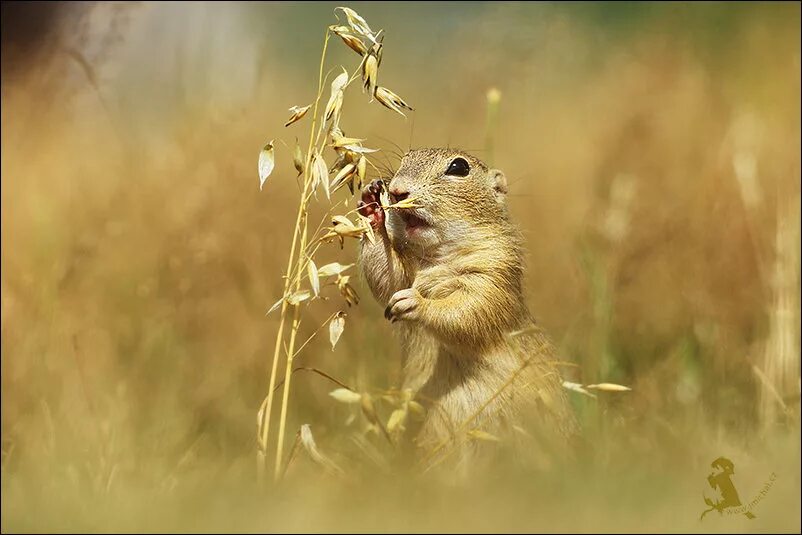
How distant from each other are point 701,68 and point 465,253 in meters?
3.87

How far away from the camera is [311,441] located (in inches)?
95.9

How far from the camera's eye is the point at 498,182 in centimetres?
383

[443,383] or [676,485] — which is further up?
[443,383]

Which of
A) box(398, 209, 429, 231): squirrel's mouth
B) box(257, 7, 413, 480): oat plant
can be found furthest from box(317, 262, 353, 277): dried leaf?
box(398, 209, 429, 231): squirrel's mouth

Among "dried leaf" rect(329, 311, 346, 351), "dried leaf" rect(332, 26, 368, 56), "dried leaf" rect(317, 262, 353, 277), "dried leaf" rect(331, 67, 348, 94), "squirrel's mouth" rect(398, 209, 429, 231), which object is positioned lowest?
"dried leaf" rect(329, 311, 346, 351)

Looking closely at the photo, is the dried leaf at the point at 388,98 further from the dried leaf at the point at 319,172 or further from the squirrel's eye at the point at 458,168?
the squirrel's eye at the point at 458,168

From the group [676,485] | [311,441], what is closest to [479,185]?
[311,441]

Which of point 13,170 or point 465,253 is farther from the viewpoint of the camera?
point 13,170

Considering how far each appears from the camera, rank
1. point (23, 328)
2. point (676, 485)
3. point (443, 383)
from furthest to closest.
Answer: point (23, 328) → point (443, 383) → point (676, 485)

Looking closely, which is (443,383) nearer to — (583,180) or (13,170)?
(583,180)

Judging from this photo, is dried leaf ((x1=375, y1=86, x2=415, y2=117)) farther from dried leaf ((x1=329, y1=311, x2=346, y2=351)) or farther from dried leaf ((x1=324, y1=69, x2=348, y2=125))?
dried leaf ((x1=329, y1=311, x2=346, y2=351))

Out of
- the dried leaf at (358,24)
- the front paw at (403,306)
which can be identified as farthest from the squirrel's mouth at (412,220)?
the dried leaf at (358,24)

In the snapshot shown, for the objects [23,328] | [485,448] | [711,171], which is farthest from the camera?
[711,171]

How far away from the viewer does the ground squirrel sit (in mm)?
3207
